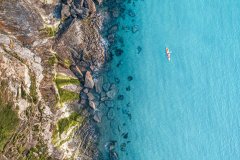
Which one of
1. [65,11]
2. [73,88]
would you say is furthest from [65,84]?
[65,11]

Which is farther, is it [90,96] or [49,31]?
[90,96]

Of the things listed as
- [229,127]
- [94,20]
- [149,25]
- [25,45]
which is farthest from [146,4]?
[229,127]

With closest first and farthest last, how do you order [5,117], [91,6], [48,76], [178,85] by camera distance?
[5,117], [48,76], [91,6], [178,85]

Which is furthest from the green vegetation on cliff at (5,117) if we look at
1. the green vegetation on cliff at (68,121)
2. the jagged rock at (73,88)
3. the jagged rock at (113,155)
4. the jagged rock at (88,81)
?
the jagged rock at (113,155)

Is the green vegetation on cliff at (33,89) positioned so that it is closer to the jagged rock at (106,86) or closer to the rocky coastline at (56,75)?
the rocky coastline at (56,75)

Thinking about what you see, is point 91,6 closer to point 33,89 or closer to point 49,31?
point 49,31

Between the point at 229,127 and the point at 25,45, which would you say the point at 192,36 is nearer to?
the point at 229,127

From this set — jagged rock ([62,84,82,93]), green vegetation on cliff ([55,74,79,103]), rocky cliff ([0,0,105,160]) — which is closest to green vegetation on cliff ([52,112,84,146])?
rocky cliff ([0,0,105,160])
